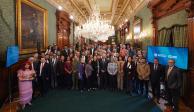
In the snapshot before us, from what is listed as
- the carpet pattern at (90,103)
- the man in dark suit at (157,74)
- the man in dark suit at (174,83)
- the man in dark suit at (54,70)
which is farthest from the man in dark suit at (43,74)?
the man in dark suit at (174,83)

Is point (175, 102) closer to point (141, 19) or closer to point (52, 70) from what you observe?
point (52, 70)

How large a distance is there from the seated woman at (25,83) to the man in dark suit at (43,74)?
866 millimetres

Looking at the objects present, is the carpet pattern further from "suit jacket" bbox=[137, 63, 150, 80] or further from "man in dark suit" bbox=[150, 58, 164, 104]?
"suit jacket" bbox=[137, 63, 150, 80]

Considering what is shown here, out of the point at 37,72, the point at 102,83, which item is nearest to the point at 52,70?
the point at 37,72

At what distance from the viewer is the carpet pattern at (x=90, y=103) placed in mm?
5324

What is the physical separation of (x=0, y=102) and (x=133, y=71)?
4.15 m

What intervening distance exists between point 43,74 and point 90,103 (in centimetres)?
200

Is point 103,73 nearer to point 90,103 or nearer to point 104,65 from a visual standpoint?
point 104,65

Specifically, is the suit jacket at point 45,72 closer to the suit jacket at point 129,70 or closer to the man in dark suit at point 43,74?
the man in dark suit at point 43,74

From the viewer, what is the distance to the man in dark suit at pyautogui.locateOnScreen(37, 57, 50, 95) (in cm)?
671

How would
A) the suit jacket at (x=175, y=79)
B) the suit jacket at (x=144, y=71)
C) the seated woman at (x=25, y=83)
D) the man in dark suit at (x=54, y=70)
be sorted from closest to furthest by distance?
the suit jacket at (x=175, y=79)
the seated woman at (x=25, y=83)
the suit jacket at (x=144, y=71)
the man in dark suit at (x=54, y=70)

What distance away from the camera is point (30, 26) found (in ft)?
24.9

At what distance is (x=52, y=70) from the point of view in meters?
7.46

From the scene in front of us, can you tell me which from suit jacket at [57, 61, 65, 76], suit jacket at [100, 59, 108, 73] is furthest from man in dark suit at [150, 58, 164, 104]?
suit jacket at [57, 61, 65, 76]
